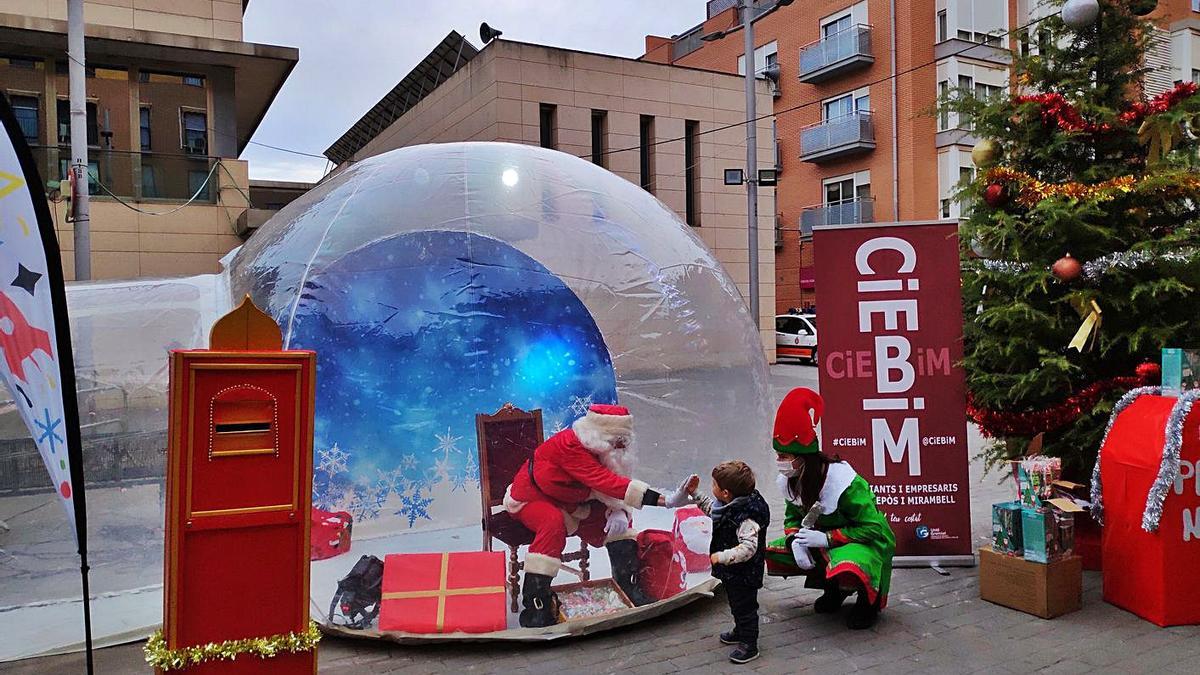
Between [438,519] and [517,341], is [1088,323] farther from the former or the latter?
[438,519]

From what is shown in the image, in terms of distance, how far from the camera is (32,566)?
204 inches

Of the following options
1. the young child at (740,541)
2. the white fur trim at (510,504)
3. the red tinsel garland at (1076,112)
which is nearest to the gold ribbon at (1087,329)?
the red tinsel garland at (1076,112)

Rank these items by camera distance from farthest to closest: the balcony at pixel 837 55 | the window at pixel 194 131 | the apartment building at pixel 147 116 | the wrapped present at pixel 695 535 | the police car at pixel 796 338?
the balcony at pixel 837 55
the police car at pixel 796 338
the window at pixel 194 131
the apartment building at pixel 147 116
the wrapped present at pixel 695 535

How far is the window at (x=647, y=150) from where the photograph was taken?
2031 cm

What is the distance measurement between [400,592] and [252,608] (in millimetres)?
1367

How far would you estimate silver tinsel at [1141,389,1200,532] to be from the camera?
4.40 m

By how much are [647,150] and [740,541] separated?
56.7 feet

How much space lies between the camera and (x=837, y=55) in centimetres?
2680

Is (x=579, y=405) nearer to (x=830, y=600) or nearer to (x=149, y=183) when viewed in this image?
(x=830, y=600)

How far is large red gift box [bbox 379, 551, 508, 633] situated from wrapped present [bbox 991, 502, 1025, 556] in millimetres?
2882

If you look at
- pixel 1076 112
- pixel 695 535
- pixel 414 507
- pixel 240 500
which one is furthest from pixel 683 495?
pixel 1076 112

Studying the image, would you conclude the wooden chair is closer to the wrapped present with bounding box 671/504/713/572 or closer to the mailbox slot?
the wrapped present with bounding box 671/504/713/572

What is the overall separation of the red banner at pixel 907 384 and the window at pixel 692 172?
15.3 meters

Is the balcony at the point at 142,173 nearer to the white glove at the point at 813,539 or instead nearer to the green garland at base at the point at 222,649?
the green garland at base at the point at 222,649
